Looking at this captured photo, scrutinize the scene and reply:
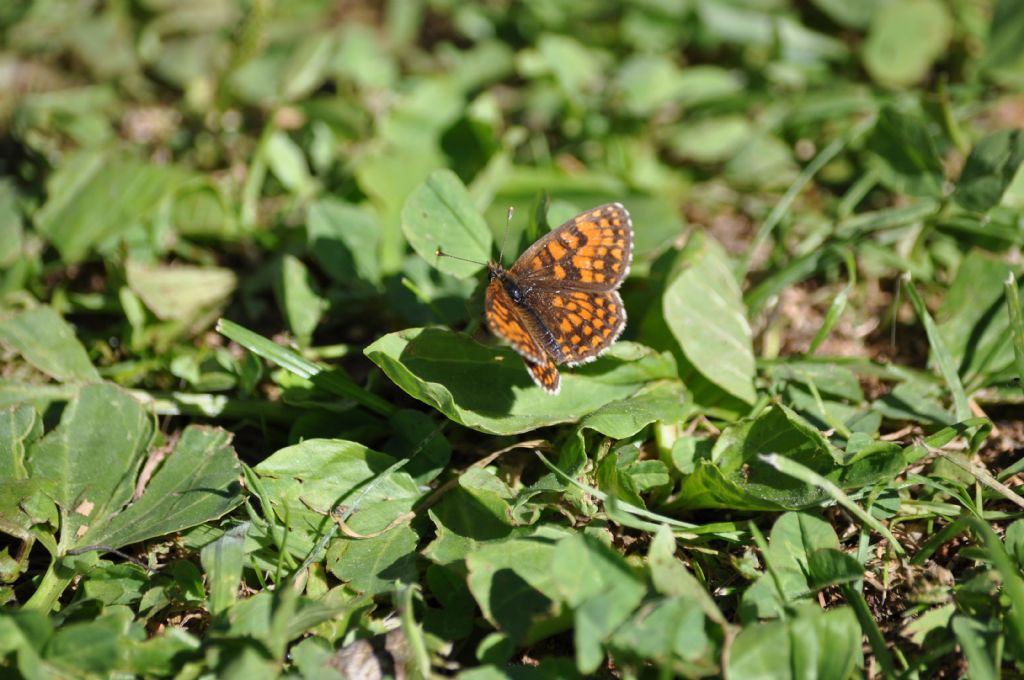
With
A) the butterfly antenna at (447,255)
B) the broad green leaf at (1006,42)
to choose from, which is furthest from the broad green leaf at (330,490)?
the broad green leaf at (1006,42)

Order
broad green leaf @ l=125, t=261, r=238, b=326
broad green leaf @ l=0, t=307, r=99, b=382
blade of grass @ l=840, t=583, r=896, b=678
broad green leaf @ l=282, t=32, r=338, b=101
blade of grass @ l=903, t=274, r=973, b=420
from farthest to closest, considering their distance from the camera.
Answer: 1. broad green leaf @ l=282, t=32, r=338, b=101
2. broad green leaf @ l=125, t=261, r=238, b=326
3. broad green leaf @ l=0, t=307, r=99, b=382
4. blade of grass @ l=903, t=274, r=973, b=420
5. blade of grass @ l=840, t=583, r=896, b=678

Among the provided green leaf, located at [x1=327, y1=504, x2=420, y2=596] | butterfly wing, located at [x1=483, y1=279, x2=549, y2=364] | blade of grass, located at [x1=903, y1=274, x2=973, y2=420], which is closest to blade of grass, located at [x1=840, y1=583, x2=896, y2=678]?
blade of grass, located at [x1=903, y1=274, x2=973, y2=420]

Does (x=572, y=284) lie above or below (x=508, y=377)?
above

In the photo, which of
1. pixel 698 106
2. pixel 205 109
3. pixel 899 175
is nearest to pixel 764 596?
pixel 899 175

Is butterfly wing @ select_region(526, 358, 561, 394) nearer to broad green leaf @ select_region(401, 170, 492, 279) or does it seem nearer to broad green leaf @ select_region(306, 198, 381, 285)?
broad green leaf @ select_region(401, 170, 492, 279)

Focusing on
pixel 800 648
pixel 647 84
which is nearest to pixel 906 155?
pixel 647 84

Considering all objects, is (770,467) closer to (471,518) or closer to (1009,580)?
(1009,580)
